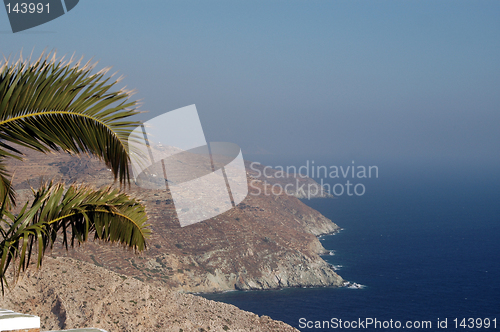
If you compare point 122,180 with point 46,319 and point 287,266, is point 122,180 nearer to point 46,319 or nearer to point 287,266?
point 46,319

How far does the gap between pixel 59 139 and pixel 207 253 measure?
126m

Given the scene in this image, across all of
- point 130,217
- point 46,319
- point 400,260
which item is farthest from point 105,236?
point 400,260

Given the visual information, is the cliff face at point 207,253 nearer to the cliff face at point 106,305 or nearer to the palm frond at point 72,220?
the cliff face at point 106,305

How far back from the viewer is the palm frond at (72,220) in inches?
261

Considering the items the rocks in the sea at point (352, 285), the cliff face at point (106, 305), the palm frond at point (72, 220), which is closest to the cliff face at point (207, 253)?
the rocks in the sea at point (352, 285)

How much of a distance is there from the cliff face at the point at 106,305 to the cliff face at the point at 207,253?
37879 mm

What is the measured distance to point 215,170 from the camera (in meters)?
183

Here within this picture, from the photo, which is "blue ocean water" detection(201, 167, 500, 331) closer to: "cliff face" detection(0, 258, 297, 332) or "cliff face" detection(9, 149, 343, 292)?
"cliff face" detection(9, 149, 343, 292)

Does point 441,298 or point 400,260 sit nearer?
point 441,298

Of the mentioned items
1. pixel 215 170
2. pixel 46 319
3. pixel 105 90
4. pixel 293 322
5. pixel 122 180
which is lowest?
pixel 293 322

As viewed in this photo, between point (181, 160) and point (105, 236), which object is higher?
point (181, 160)

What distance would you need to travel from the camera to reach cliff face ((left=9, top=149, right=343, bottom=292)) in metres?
108

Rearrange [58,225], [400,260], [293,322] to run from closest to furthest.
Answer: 1. [58,225]
2. [293,322]
3. [400,260]

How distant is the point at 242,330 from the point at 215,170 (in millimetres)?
124350
